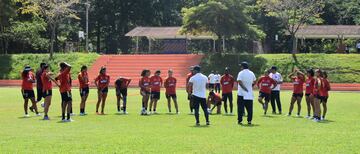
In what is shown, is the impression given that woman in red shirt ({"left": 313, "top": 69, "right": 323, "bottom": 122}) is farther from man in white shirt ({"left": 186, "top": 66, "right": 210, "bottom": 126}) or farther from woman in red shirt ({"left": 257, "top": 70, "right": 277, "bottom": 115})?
man in white shirt ({"left": 186, "top": 66, "right": 210, "bottom": 126})

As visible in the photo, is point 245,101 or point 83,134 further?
point 245,101

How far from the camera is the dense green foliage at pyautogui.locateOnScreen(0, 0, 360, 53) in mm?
52469

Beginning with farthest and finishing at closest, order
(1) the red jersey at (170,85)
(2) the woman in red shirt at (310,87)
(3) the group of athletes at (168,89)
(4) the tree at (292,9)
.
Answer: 1. (4) the tree at (292,9)
2. (1) the red jersey at (170,85)
3. (2) the woman in red shirt at (310,87)
4. (3) the group of athletes at (168,89)

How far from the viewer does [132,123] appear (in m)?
17.3

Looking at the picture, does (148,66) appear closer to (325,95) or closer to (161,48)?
(161,48)

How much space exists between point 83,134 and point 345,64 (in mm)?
39634

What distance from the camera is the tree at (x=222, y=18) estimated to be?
2030 inches

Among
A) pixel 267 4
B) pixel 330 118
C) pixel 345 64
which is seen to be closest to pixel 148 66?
A: pixel 267 4

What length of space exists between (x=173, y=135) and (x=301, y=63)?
38.6m

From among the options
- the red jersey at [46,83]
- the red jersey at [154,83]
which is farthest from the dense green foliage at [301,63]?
the red jersey at [46,83]

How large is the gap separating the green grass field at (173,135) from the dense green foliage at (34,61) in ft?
115

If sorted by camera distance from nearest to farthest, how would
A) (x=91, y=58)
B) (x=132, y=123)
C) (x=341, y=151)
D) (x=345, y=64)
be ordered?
(x=341, y=151)
(x=132, y=123)
(x=345, y=64)
(x=91, y=58)

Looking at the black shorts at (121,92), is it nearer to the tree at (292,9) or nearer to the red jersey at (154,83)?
the red jersey at (154,83)

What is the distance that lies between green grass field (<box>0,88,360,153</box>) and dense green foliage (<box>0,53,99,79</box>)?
35048mm
